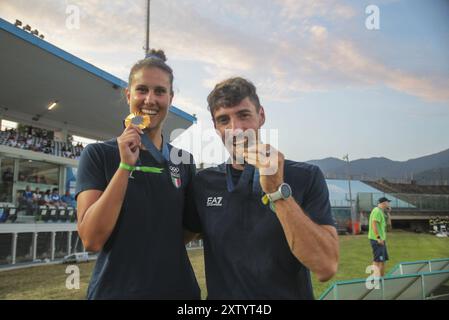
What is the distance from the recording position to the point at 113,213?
1484 mm

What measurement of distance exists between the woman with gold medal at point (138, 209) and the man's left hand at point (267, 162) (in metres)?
0.52

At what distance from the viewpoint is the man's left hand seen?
4.58 ft

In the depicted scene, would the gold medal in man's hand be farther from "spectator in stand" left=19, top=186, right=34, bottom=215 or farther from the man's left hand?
"spectator in stand" left=19, top=186, right=34, bottom=215

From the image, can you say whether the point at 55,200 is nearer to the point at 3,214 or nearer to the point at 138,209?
the point at 3,214

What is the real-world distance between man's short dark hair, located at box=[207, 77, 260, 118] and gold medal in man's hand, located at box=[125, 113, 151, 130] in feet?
1.09

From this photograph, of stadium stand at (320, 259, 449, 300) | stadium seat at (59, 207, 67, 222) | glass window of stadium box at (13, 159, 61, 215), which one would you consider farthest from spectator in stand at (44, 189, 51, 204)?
stadium stand at (320, 259, 449, 300)

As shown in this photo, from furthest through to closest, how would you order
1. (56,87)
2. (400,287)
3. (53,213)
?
(56,87), (53,213), (400,287)

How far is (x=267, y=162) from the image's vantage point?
4.61ft

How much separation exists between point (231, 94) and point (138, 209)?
28.3 inches

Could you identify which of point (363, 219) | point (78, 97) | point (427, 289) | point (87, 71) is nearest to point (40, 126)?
point (78, 97)

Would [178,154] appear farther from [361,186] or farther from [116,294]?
[361,186]

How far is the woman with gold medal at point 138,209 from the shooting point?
1.51 metres

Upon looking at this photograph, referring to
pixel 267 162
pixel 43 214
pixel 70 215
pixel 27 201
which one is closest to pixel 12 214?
pixel 43 214
